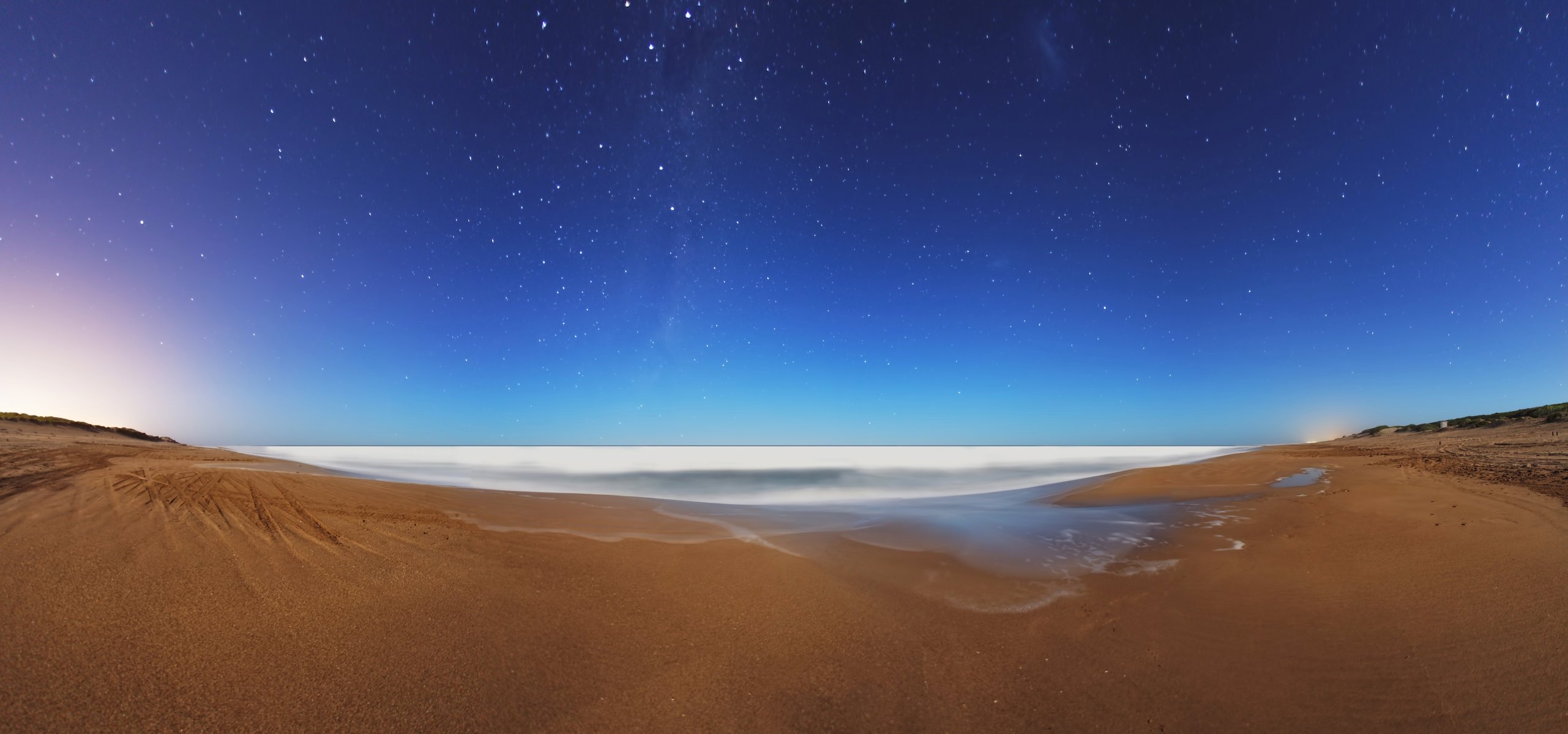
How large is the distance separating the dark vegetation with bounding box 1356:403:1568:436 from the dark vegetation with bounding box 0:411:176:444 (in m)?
72.7

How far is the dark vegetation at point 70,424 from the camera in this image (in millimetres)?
31328

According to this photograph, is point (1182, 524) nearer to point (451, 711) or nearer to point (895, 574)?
point (895, 574)

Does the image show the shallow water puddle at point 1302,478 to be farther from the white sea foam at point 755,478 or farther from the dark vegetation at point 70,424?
the dark vegetation at point 70,424

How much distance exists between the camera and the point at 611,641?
160 inches

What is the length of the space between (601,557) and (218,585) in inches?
125

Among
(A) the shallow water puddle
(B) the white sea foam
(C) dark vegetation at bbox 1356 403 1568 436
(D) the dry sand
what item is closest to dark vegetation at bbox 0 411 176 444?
(B) the white sea foam

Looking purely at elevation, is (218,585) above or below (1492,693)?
above

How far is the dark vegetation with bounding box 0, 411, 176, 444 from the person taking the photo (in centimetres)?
3133

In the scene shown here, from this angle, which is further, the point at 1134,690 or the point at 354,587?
the point at 354,587

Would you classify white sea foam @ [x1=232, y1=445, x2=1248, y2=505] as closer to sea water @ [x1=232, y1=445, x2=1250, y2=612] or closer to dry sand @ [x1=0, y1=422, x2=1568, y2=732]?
sea water @ [x1=232, y1=445, x2=1250, y2=612]

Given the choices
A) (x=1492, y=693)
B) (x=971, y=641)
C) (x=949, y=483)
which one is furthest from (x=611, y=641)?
(x=949, y=483)

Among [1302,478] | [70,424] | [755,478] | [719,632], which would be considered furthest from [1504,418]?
[70,424]

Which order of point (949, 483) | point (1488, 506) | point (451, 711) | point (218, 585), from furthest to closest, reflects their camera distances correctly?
point (949, 483), point (1488, 506), point (218, 585), point (451, 711)

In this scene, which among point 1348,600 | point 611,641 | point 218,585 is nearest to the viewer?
point 611,641
